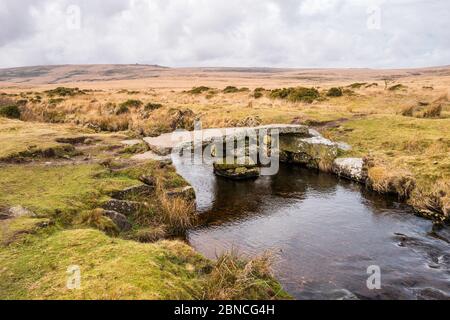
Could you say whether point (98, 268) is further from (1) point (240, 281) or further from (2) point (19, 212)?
(2) point (19, 212)

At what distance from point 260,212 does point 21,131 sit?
1485 centimetres

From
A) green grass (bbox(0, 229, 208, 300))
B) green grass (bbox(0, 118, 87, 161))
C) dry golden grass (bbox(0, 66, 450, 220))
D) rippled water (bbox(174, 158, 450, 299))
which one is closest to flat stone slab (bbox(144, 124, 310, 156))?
rippled water (bbox(174, 158, 450, 299))

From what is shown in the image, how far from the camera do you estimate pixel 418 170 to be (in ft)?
58.2

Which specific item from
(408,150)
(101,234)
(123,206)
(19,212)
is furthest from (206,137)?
(101,234)

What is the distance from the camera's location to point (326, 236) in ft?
43.7

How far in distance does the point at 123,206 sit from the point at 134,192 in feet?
3.71

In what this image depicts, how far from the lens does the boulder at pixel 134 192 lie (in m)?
13.6

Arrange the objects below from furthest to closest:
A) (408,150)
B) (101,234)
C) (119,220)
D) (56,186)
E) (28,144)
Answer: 1. (408,150)
2. (28,144)
3. (56,186)
4. (119,220)
5. (101,234)

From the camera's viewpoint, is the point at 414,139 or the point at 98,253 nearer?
A: the point at 98,253

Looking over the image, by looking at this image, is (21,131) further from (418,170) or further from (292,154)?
(418,170)

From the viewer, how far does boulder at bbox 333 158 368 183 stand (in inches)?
773
